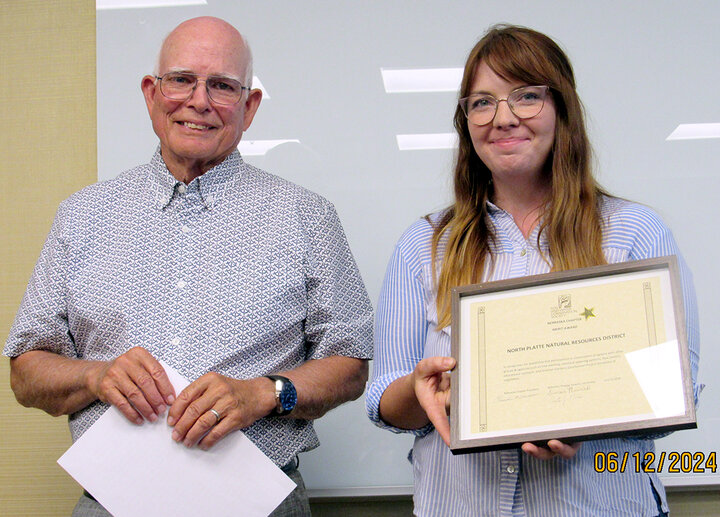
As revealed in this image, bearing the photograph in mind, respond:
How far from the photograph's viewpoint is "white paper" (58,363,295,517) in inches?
53.0

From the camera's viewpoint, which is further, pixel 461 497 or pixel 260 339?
pixel 260 339

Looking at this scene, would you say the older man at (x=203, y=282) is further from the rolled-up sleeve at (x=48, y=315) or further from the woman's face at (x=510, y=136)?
the woman's face at (x=510, y=136)

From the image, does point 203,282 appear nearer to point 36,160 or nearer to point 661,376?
point 661,376

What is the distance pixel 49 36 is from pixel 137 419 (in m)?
1.49

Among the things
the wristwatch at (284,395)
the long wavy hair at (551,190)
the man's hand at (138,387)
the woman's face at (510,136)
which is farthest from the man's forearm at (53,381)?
the woman's face at (510,136)

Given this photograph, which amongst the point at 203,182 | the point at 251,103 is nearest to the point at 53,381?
the point at 203,182

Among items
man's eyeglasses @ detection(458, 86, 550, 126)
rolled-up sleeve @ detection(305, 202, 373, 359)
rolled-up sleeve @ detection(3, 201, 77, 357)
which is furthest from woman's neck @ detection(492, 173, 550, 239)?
rolled-up sleeve @ detection(3, 201, 77, 357)

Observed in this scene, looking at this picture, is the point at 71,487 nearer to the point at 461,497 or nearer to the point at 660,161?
the point at 461,497

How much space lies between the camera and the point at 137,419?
1.35 metres

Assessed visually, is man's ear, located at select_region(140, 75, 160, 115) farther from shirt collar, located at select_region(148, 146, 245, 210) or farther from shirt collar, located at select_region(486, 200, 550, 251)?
shirt collar, located at select_region(486, 200, 550, 251)

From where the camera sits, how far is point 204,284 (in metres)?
1.54

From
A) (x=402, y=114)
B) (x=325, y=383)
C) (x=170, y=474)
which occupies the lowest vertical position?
(x=170, y=474)

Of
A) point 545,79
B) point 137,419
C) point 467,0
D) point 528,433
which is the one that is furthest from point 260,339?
point 467,0

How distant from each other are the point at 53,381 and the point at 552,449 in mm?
Result: 979
